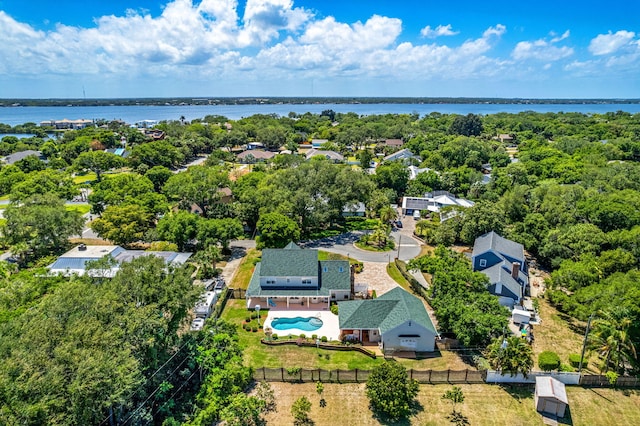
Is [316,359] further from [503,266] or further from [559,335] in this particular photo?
[503,266]

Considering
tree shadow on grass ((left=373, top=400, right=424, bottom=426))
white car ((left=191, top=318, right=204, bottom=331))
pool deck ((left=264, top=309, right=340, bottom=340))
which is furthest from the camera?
pool deck ((left=264, top=309, right=340, bottom=340))

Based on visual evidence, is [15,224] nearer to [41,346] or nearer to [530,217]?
[41,346]

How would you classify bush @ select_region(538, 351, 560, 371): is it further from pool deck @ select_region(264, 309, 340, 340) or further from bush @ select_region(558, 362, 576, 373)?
pool deck @ select_region(264, 309, 340, 340)

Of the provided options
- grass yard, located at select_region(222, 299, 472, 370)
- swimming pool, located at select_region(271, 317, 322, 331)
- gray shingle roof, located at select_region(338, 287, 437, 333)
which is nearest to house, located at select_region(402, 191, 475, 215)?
gray shingle roof, located at select_region(338, 287, 437, 333)

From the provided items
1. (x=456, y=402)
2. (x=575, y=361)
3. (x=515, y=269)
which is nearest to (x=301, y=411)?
(x=456, y=402)

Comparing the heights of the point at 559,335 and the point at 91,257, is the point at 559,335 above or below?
below

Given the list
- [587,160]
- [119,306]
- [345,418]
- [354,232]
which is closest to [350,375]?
[345,418]
